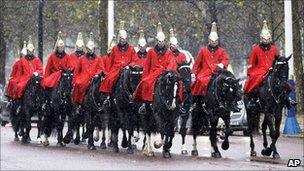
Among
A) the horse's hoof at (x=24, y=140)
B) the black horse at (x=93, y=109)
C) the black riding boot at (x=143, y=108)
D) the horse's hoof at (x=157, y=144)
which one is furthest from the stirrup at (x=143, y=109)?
the horse's hoof at (x=24, y=140)

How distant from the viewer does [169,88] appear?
1589cm

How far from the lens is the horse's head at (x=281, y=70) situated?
15.7 metres

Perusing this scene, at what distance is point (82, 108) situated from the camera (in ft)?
63.5

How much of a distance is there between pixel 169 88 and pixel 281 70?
2317 millimetres

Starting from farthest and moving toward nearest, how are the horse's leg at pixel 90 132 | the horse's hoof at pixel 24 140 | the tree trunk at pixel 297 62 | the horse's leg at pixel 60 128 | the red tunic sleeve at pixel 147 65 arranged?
the tree trunk at pixel 297 62
the horse's hoof at pixel 24 140
the horse's leg at pixel 60 128
the horse's leg at pixel 90 132
the red tunic sleeve at pixel 147 65

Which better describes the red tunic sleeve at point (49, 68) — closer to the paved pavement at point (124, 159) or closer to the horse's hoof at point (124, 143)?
the paved pavement at point (124, 159)

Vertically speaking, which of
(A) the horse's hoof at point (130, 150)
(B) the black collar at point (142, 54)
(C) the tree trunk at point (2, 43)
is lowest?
(A) the horse's hoof at point (130, 150)

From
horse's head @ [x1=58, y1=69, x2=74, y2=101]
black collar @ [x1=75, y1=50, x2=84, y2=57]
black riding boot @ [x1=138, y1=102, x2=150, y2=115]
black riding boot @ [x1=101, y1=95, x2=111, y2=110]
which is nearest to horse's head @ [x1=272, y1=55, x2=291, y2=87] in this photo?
black riding boot @ [x1=138, y1=102, x2=150, y2=115]

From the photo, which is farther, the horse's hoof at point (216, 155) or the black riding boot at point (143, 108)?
the black riding boot at point (143, 108)

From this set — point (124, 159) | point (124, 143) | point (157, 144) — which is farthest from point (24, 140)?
point (124, 159)

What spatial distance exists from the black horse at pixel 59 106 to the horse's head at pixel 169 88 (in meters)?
4.13

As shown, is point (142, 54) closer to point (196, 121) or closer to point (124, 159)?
point (196, 121)

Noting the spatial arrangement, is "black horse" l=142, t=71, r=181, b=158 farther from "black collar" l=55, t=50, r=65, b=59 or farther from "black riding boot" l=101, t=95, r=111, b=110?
"black collar" l=55, t=50, r=65, b=59

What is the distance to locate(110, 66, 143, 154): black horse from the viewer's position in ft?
56.6
